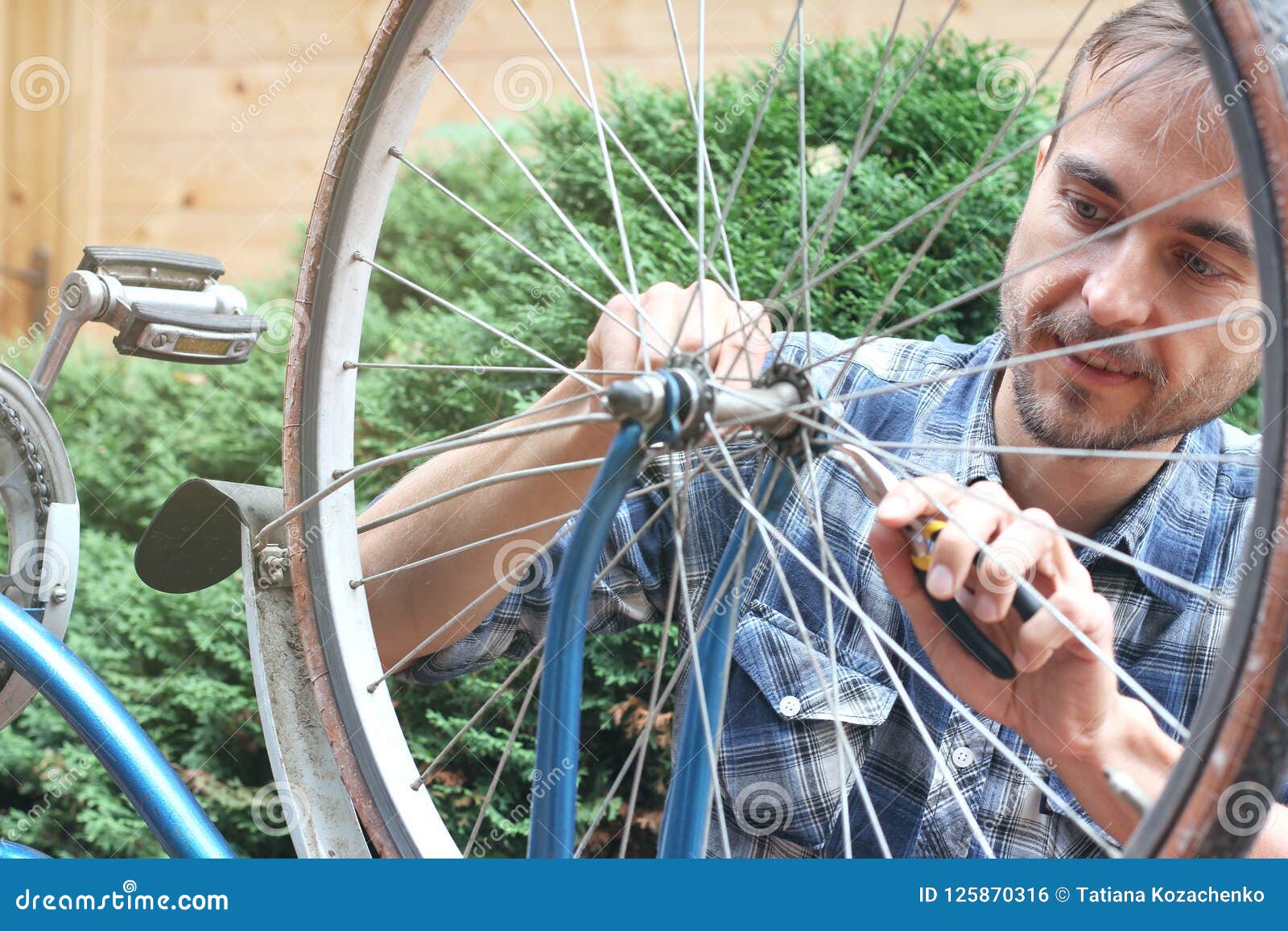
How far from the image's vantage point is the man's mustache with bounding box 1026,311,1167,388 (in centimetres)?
98

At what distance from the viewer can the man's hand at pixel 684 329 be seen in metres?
0.82

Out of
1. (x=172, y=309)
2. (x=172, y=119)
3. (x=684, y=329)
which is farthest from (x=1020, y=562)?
(x=172, y=119)

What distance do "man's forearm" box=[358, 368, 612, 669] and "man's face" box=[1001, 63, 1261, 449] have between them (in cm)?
38

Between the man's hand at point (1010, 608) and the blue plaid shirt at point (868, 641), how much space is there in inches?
11.9

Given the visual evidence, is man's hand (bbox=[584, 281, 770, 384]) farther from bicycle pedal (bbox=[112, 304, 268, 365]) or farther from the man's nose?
bicycle pedal (bbox=[112, 304, 268, 365])

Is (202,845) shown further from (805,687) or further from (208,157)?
(208,157)

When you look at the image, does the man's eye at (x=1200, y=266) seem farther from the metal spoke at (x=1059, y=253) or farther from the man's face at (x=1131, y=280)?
the metal spoke at (x=1059, y=253)

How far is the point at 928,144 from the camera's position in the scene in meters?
1.71

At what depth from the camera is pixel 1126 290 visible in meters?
0.93

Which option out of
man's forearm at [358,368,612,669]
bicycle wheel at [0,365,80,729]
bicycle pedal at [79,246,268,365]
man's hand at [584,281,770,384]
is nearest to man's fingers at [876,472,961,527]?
man's hand at [584,281,770,384]

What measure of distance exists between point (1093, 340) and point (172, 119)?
2779 mm

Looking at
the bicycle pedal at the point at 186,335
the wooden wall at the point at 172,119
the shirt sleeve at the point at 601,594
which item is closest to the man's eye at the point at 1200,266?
the shirt sleeve at the point at 601,594

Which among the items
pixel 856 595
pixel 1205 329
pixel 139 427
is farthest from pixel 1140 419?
pixel 139 427

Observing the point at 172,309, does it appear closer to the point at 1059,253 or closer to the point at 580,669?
the point at 580,669
